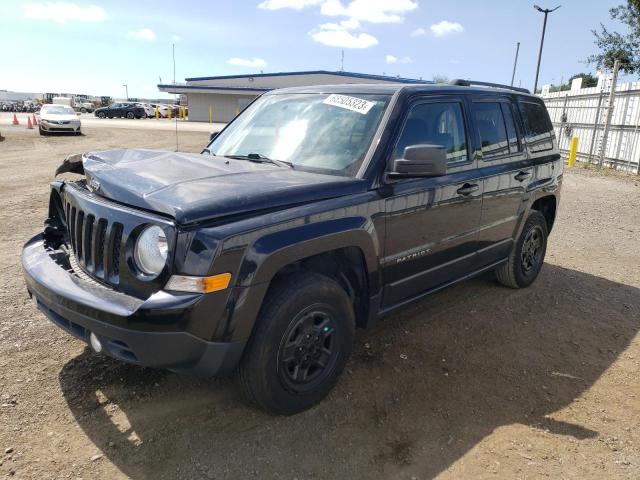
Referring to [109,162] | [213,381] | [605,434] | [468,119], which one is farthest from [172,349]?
[468,119]

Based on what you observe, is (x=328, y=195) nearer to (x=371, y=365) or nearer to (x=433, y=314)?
(x=371, y=365)

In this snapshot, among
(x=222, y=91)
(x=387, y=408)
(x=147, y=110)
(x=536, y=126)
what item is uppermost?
(x=222, y=91)

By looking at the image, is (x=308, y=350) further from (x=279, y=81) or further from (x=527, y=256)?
(x=279, y=81)

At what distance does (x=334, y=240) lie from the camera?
282cm

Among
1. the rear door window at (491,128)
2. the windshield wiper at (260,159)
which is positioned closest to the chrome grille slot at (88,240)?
the windshield wiper at (260,159)

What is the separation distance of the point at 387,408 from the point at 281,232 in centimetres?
136

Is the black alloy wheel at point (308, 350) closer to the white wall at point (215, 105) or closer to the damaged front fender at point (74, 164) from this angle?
the damaged front fender at point (74, 164)

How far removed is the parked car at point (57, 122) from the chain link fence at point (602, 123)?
2082 centimetres

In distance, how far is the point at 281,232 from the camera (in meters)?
2.60

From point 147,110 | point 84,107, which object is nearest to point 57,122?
point 147,110

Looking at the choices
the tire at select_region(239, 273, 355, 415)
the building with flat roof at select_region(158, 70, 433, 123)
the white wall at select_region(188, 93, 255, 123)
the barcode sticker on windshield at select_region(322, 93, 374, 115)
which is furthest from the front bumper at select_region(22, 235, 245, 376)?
the white wall at select_region(188, 93, 255, 123)

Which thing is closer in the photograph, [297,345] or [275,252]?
[275,252]

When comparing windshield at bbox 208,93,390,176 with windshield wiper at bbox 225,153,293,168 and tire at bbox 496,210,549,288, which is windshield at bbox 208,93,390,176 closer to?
windshield wiper at bbox 225,153,293,168

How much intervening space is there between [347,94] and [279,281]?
164 centimetres
